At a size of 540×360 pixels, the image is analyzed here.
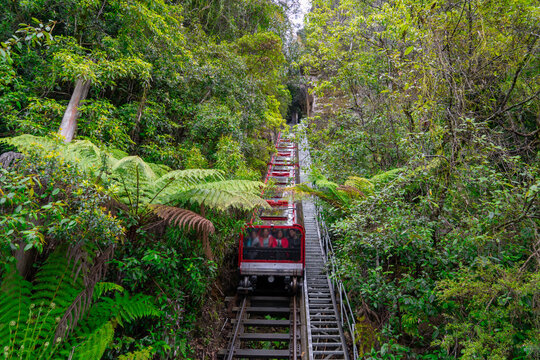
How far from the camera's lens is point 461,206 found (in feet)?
12.9

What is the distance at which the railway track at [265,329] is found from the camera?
18.5ft

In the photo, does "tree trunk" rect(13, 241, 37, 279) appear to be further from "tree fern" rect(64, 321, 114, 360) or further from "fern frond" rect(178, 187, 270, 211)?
"fern frond" rect(178, 187, 270, 211)

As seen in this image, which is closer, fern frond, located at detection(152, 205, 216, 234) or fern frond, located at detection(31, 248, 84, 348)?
fern frond, located at detection(31, 248, 84, 348)

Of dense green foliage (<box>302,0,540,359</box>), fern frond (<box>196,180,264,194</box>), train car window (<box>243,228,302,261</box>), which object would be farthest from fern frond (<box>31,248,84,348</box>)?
train car window (<box>243,228,302,261</box>)

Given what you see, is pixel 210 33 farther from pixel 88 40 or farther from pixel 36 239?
pixel 36 239

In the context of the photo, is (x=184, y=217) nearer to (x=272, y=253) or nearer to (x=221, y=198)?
(x=221, y=198)

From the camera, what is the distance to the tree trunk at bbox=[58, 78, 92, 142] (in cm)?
493

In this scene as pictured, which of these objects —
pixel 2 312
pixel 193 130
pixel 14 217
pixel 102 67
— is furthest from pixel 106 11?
pixel 2 312

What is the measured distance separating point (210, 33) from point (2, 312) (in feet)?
43.6

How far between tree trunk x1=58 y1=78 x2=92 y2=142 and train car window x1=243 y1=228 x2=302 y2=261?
4.40m

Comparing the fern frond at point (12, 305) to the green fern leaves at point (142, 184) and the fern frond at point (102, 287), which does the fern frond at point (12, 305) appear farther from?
the green fern leaves at point (142, 184)

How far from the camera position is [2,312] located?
2506mm

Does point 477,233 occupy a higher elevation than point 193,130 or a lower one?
lower

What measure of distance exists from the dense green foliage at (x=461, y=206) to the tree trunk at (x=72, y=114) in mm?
4920
